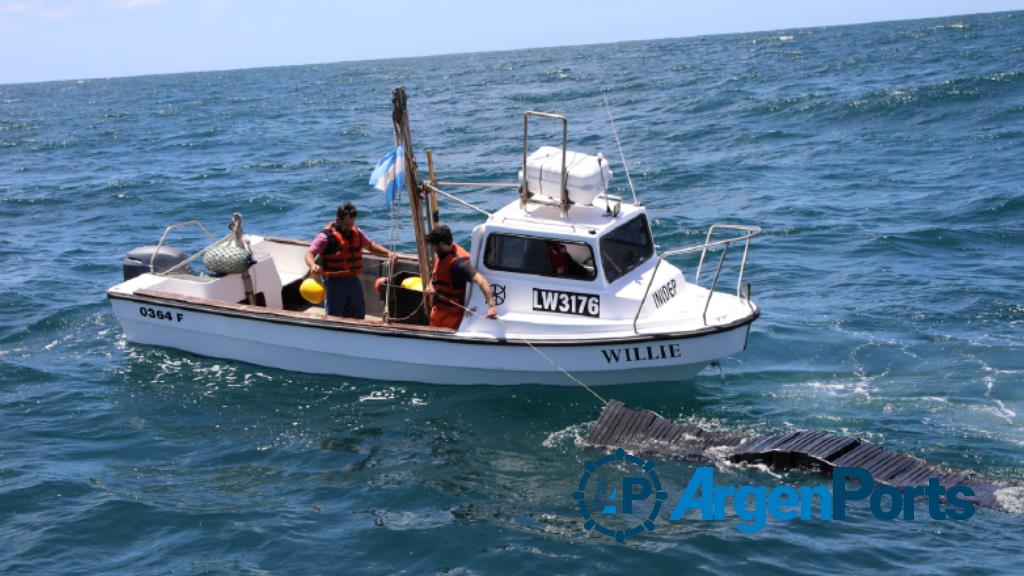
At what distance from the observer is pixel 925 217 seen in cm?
2109

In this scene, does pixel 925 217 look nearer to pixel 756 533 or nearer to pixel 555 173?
pixel 555 173

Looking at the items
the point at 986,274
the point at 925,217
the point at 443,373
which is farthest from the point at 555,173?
the point at 925,217

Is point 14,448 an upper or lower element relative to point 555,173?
lower

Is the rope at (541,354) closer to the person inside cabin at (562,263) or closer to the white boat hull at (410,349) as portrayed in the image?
the white boat hull at (410,349)

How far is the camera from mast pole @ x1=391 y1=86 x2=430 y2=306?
12500 millimetres

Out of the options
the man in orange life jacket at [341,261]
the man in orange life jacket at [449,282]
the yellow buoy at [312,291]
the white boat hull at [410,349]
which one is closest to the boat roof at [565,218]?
the man in orange life jacket at [449,282]

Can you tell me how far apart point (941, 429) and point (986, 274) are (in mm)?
6556

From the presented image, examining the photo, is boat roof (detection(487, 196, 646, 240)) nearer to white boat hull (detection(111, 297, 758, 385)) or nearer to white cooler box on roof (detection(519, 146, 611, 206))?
white cooler box on roof (detection(519, 146, 611, 206))

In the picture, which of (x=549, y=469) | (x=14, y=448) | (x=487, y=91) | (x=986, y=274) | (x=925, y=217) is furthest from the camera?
(x=487, y=91)

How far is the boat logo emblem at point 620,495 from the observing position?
982 cm

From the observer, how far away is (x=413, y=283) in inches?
553

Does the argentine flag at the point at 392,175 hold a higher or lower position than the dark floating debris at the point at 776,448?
higher

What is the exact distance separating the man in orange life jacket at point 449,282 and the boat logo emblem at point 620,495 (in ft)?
8.23

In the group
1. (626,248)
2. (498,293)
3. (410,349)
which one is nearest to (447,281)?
(498,293)
